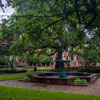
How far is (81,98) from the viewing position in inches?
251

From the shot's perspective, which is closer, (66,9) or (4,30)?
(66,9)

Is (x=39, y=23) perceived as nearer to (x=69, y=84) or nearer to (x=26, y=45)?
(x=69, y=84)

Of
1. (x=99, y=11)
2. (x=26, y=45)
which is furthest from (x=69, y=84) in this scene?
(x=26, y=45)

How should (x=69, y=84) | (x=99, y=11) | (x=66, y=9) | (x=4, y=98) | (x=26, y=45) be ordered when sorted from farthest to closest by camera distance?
1. (x=26, y=45)
2. (x=69, y=84)
3. (x=66, y=9)
4. (x=99, y=11)
5. (x=4, y=98)

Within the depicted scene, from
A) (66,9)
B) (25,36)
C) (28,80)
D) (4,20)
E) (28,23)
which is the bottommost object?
(28,80)

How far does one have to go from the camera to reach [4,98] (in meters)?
6.07

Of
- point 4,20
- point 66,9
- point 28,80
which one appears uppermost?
point 4,20

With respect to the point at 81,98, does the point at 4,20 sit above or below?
above

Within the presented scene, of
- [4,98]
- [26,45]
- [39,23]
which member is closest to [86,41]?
[26,45]

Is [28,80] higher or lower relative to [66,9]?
lower

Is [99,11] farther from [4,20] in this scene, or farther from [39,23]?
[4,20]

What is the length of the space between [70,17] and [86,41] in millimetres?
13478

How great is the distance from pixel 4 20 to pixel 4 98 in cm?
1444

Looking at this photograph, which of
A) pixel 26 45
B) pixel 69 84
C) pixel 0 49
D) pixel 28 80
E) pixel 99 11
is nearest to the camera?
pixel 99 11
